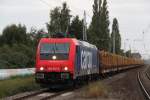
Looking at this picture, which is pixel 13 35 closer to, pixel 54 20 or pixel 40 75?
pixel 54 20

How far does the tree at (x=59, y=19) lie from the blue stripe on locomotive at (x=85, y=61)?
45.7 meters

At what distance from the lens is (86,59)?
31.9m

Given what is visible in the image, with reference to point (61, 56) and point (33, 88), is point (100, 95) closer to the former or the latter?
point (61, 56)

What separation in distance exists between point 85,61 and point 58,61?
462 centimetres

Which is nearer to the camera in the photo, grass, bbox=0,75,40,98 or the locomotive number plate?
grass, bbox=0,75,40,98

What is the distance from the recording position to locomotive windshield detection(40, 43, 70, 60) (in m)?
27.3

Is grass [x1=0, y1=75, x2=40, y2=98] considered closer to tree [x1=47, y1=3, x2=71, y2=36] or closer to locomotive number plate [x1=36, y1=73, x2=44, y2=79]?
locomotive number plate [x1=36, y1=73, x2=44, y2=79]

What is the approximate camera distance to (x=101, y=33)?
84.1 m

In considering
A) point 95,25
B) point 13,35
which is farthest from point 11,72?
point 95,25

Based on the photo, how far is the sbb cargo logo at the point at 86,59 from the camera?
3012cm

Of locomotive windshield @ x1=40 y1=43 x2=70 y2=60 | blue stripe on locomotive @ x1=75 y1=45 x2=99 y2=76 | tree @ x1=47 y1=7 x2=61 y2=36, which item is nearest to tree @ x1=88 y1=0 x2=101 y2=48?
tree @ x1=47 y1=7 x2=61 y2=36

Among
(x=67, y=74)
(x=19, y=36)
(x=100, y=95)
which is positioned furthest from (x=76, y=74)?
(x=19, y=36)

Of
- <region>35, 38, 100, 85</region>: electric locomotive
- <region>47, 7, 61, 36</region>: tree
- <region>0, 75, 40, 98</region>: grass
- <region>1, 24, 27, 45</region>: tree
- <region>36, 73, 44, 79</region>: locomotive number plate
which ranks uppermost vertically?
<region>47, 7, 61, 36</region>: tree

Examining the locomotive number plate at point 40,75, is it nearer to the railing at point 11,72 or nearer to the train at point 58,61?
the train at point 58,61
